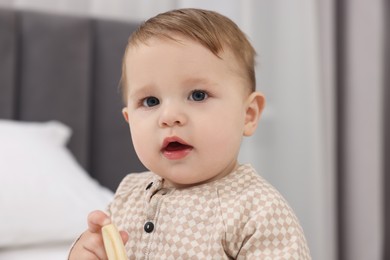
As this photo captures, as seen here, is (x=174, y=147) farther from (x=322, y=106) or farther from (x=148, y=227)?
(x=322, y=106)

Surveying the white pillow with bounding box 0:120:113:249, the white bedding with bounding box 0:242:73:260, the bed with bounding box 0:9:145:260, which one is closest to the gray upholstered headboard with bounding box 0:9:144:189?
the bed with bounding box 0:9:145:260

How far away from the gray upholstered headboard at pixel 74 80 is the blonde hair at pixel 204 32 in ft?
4.11

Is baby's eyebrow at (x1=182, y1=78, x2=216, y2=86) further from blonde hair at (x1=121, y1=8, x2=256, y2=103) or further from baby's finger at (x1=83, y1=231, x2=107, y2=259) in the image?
baby's finger at (x1=83, y1=231, x2=107, y2=259)

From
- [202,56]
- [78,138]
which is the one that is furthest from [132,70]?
[78,138]

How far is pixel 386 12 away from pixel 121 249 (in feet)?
5.76

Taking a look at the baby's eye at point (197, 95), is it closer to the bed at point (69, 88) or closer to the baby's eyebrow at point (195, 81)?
the baby's eyebrow at point (195, 81)

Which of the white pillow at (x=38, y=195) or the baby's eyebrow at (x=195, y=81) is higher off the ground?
the baby's eyebrow at (x=195, y=81)

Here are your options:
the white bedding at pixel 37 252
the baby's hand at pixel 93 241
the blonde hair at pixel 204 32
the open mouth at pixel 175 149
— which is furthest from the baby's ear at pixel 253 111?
the white bedding at pixel 37 252

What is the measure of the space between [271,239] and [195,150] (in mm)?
160

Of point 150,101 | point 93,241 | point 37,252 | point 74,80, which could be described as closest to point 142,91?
point 150,101

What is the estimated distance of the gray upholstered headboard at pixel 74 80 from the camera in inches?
77.6

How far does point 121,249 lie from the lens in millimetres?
670

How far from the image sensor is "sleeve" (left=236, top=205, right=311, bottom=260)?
70cm

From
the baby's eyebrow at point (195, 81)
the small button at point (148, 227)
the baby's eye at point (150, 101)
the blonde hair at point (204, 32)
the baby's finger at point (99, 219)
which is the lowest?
the small button at point (148, 227)
